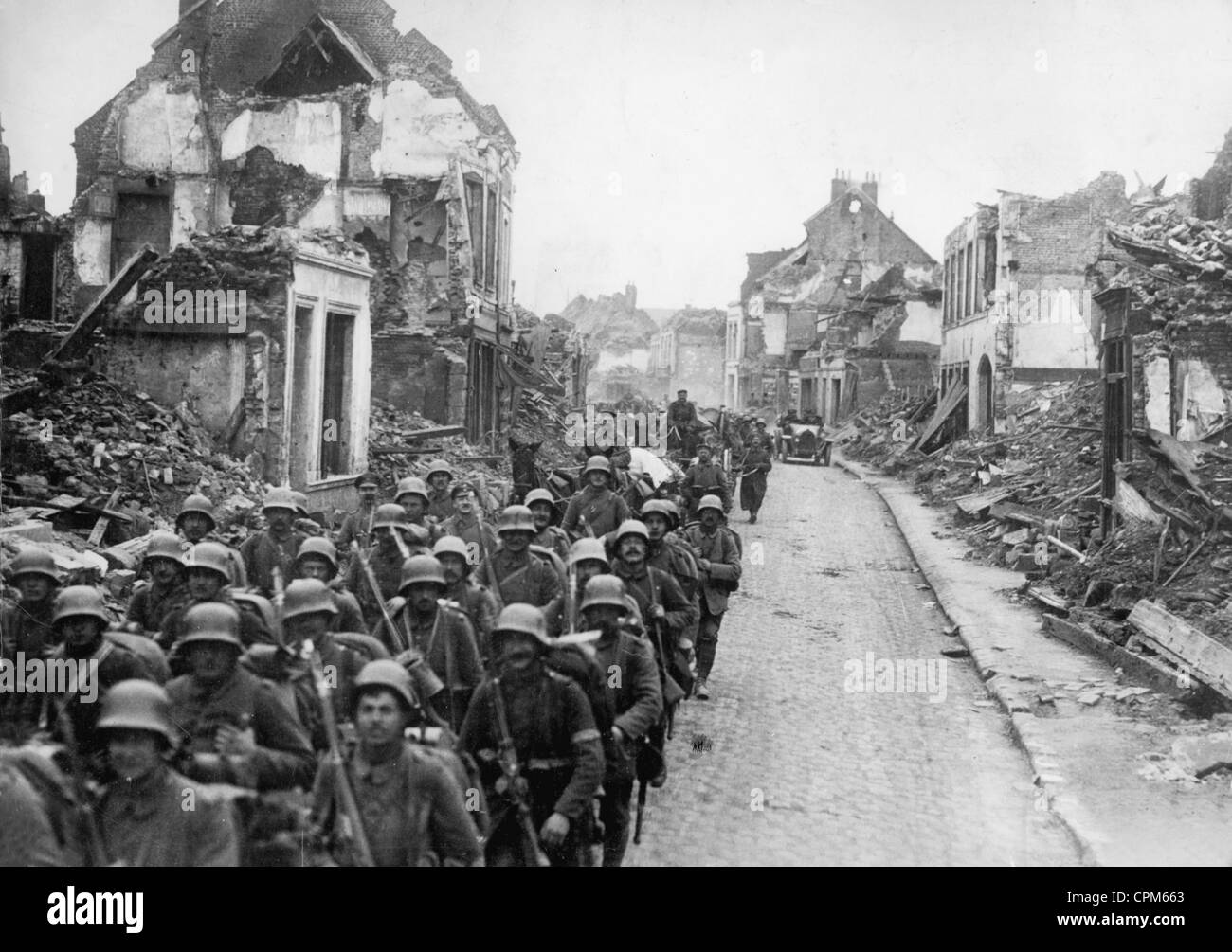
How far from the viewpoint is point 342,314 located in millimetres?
15992

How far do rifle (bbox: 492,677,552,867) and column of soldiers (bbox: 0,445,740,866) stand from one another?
0.04ft

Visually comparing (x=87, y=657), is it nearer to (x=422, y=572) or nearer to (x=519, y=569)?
(x=422, y=572)

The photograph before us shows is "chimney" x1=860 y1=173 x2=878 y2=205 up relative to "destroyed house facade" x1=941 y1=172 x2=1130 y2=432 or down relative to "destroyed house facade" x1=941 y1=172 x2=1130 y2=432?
up

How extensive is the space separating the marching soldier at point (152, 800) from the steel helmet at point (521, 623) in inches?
53.0

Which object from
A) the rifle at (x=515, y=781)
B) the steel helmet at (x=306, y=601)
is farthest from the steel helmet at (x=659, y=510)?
the rifle at (x=515, y=781)

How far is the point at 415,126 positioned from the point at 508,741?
62.4ft

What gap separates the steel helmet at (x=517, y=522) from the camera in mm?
7844

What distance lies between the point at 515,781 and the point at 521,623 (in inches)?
25.9

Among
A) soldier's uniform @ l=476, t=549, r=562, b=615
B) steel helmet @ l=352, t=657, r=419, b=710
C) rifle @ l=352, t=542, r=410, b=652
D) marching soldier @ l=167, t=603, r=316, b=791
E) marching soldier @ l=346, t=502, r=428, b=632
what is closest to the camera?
steel helmet @ l=352, t=657, r=419, b=710

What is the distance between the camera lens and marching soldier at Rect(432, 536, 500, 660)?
672 centimetres

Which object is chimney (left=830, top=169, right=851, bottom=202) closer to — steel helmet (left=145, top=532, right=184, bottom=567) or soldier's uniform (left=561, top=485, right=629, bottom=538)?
soldier's uniform (left=561, top=485, right=629, bottom=538)

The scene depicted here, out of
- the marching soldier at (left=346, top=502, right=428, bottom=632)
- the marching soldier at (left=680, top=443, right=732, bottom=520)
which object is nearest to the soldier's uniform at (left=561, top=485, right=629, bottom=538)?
the marching soldier at (left=346, top=502, right=428, bottom=632)

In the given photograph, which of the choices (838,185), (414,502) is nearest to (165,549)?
(414,502)

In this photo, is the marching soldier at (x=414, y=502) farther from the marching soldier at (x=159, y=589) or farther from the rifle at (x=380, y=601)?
the marching soldier at (x=159, y=589)
